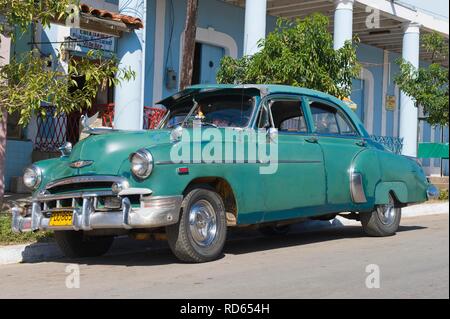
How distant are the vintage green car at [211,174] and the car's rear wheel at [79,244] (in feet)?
0.04

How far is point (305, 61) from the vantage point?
35.6ft

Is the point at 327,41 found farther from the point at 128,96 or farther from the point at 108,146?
the point at 108,146

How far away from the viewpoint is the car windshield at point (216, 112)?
7.70 metres

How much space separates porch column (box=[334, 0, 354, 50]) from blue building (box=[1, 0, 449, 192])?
0.08 feet

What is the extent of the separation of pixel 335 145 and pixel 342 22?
8821 millimetres

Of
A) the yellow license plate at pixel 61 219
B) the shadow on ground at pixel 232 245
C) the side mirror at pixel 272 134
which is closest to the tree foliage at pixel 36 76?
the yellow license plate at pixel 61 219

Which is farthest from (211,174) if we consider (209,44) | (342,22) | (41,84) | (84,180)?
(209,44)

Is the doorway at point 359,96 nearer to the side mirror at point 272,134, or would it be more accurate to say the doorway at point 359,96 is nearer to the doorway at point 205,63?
the doorway at point 205,63

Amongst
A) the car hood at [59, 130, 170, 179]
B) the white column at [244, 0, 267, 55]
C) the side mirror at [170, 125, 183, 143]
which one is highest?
the white column at [244, 0, 267, 55]

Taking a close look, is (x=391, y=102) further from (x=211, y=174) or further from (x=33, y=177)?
(x=33, y=177)

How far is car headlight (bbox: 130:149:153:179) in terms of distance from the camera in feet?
21.1

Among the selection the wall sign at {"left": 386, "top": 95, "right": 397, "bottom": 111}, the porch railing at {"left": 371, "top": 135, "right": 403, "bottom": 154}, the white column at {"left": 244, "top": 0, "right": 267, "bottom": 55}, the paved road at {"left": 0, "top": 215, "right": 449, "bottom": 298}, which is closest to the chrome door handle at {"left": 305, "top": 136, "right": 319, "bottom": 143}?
the paved road at {"left": 0, "top": 215, "right": 449, "bottom": 298}

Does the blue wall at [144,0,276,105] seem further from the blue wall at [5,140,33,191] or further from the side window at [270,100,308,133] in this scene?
the side window at [270,100,308,133]

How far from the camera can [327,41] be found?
11.1 m
